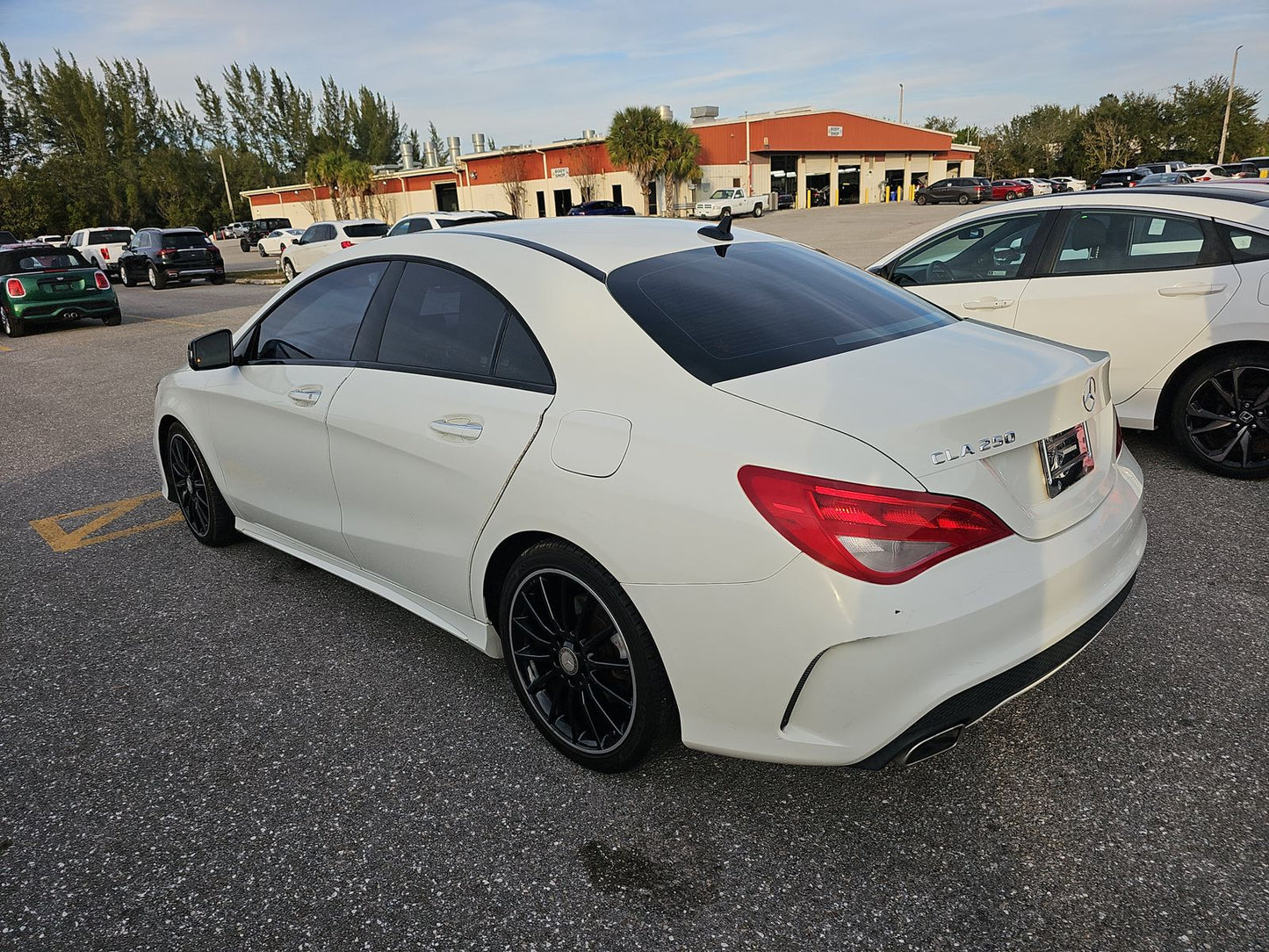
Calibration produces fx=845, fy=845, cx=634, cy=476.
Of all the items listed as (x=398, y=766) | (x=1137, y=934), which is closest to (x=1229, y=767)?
(x=1137, y=934)

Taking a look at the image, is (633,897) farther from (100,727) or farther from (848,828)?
(100,727)

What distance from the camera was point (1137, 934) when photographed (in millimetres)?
1924

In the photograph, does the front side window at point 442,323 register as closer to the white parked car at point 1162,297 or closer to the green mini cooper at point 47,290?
the white parked car at point 1162,297

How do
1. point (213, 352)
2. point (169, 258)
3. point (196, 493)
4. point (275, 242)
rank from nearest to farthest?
point (213, 352), point (196, 493), point (169, 258), point (275, 242)

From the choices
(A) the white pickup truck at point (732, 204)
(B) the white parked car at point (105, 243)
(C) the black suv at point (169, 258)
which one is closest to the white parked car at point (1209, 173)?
(A) the white pickup truck at point (732, 204)

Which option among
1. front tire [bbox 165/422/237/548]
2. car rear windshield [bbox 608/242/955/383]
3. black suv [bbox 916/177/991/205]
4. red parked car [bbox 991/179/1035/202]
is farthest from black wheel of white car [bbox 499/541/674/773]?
black suv [bbox 916/177/991/205]

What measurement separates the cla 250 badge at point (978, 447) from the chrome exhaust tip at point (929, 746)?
0.64 meters

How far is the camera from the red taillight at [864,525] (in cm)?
191

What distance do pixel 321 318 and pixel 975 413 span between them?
2.65 m

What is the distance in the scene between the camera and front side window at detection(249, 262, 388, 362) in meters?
3.35

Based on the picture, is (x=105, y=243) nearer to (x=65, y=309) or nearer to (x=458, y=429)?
(x=65, y=309)

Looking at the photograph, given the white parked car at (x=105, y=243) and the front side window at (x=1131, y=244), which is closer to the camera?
the front side window at (x=1131, y=244)

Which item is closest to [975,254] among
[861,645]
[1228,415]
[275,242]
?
[1228,415]

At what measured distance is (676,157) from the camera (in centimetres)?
5391
